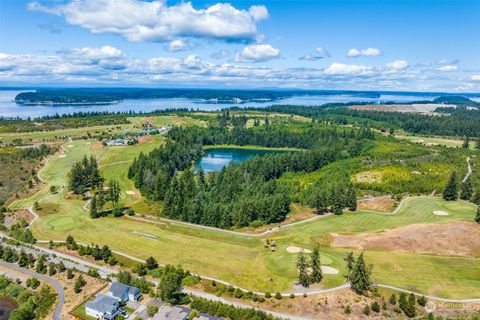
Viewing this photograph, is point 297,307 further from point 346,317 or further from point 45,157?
point 45,157

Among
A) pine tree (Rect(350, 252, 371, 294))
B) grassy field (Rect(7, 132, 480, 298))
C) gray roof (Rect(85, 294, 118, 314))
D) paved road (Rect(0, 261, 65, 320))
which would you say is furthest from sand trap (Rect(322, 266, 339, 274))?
paved road (Rect(0, 261, 65, 320))

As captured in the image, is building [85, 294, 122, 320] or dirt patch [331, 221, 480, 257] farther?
dirt patch [331, 221, 480, 257]

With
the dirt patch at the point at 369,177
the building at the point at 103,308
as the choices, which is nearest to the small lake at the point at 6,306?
the building at the point at 103,308

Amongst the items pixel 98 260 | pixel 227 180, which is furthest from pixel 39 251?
pixel 227 180

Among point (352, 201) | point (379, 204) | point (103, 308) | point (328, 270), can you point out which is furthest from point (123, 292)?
point (379, 204)

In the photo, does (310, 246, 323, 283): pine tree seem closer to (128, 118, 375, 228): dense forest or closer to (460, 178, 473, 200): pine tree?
(128, 118, 375, 228): dense forest

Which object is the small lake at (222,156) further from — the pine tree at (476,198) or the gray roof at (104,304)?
the gray roof at (104,304)
